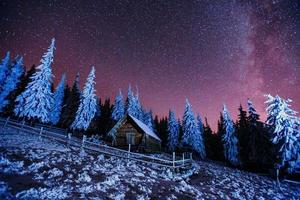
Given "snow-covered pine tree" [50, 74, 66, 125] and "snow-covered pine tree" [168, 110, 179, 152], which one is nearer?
"snow-covered pine tree" [50, 74, 66, 125]

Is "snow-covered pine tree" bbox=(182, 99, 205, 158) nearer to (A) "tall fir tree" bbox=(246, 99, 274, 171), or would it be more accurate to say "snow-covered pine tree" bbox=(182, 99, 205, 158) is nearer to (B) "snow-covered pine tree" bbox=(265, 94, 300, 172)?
(A) "tall fir tree" bbox=(246, 99, 274, 171)

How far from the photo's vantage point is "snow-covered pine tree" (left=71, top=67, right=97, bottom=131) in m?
37.0

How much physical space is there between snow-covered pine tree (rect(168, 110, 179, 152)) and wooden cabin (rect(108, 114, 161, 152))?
2553 cm

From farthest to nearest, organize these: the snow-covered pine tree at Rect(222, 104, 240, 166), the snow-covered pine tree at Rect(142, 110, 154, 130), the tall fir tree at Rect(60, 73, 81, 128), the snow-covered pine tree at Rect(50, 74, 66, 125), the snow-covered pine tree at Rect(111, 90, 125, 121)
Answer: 1. the snow-covered pine tree at Rect(142, 110, 154, 130)
2. the snow-covered pine tree at Rect(111, 90, 125, 121)
3. the snow-covered pine tree at Rect(50, 74, 66, 125)
4. the tall fir tree at Rect(60, 73, 81, 128)
5. the snow-covered pine tree at Rect(222, 104, 240, 166)

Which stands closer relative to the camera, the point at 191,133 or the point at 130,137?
the point at 130,137

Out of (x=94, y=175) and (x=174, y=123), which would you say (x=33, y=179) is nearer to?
(x=94, y=175)

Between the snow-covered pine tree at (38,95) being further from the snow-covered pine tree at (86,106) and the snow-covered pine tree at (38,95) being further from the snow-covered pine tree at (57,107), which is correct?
the snow-covered pine tree at (57,107)

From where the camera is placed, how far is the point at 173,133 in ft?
181

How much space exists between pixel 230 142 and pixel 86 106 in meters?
35.2

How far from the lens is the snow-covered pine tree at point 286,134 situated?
22.5 meters

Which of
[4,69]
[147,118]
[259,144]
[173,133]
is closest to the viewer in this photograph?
[259,144]

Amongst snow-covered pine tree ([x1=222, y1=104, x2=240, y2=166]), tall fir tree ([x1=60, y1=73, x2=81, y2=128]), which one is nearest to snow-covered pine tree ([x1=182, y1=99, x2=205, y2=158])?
snow-covered pine tree ([x1=222, y1=104, x2=240, y2=166])

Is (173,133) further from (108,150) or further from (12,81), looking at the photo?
(12,81)

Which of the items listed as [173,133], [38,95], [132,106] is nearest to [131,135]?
[38,95]
